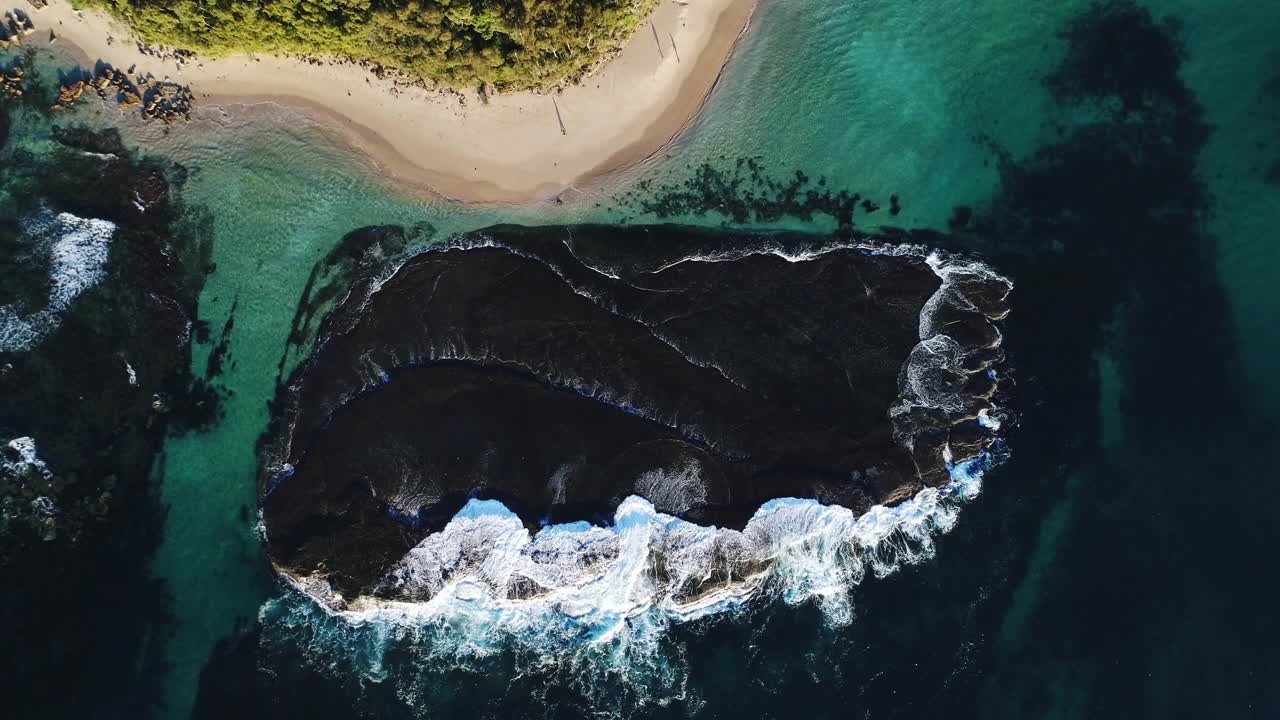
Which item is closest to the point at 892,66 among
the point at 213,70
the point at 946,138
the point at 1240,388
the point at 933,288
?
the point at 946,138

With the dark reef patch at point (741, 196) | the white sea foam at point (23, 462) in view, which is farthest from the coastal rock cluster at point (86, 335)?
the dark reef patch at point (741, 196)

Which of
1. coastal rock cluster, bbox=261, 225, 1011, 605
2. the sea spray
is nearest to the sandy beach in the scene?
coastal rock cluster, bbox=261, 225, 1011, 605

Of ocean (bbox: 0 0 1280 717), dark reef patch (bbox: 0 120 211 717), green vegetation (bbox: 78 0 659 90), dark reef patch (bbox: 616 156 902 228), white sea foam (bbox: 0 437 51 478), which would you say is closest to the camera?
green vegetation (bbox: 78 0 659 90)

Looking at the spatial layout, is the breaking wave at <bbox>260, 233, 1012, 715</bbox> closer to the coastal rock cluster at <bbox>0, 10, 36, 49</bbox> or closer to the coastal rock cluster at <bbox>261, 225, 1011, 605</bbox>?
the coastal rock cluster at <bbox>261, 225, 1011, 605</bbox>

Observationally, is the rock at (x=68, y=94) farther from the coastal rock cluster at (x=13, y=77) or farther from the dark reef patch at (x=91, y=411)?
the coastal rock cluster at (x=13, y=77)

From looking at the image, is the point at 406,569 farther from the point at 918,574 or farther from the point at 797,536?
the point at 918,574

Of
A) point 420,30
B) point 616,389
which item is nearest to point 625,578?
point 616,389

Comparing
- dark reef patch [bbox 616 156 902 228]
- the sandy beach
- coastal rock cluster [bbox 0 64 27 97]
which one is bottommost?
dark reef patch [bbox 616 156 902 228]
